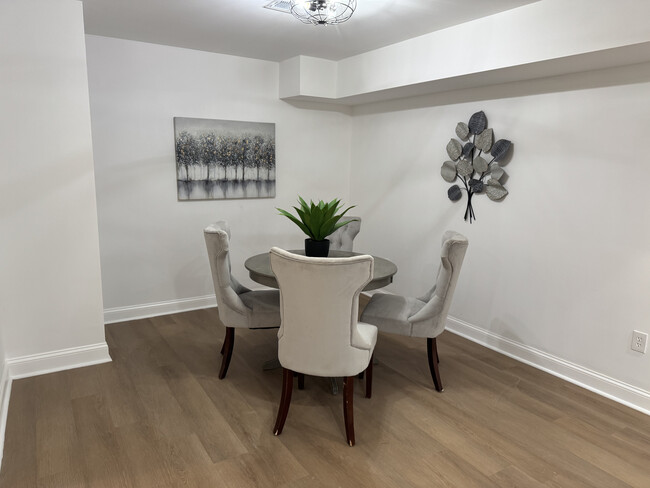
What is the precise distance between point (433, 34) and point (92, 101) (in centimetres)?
267

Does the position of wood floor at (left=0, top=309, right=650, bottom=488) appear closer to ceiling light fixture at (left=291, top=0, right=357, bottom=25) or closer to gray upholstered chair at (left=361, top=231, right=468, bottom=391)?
gray upholstered chair at (left=361, top=231, right=468, bottom=391)

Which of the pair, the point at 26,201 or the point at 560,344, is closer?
the point at 26,201

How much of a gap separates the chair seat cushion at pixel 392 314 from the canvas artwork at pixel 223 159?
2.00 metres

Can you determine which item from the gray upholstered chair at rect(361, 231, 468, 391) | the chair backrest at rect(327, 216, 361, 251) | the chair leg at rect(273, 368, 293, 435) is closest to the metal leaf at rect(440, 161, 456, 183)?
the chair backrest at rect(327, 216, 361, 251)

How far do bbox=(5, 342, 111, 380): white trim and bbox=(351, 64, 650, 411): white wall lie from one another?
107 inches

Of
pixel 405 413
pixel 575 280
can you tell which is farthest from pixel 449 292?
pixel 575 280

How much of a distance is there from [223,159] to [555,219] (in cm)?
282

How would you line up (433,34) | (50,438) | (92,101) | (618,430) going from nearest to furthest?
(50,438) → (618,430) → (433,34) → (92,101)

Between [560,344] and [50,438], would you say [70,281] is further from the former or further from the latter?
[560,344]

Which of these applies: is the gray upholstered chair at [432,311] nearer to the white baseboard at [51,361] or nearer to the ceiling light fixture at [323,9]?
the ceiling light fixture at [323,9]

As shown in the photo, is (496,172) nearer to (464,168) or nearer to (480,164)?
(480,164)

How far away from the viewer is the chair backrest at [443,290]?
2613 mm

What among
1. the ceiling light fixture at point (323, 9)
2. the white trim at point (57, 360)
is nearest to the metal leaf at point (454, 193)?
the ceiling light fixture at point (323, 9)

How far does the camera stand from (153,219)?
4023 mm
